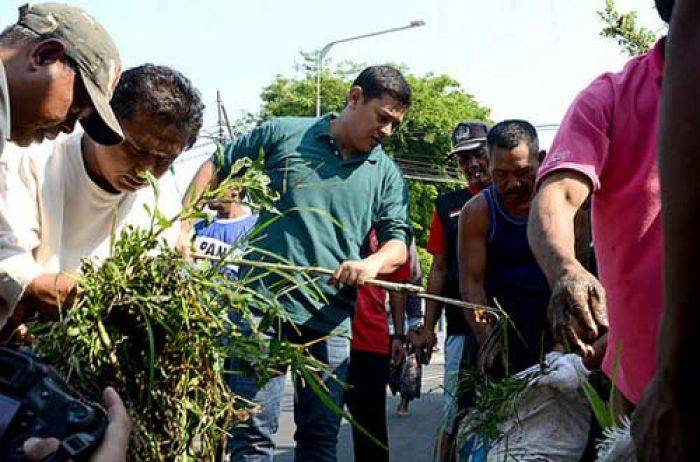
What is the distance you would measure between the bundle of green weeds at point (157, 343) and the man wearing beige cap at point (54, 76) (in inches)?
6.1

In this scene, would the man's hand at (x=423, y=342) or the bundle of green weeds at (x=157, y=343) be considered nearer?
the bundle of green weeds at (x=157, y=343)

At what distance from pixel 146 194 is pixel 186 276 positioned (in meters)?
1.11

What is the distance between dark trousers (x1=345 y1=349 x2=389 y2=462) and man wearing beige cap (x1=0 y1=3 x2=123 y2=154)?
317cm

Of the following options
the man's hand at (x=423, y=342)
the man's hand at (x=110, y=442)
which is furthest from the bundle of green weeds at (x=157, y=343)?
the man's hand at (x=423, y=342)

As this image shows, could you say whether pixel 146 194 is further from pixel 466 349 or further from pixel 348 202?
pixel 466 349

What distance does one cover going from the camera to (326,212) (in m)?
4.89

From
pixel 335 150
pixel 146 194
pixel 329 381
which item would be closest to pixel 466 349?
pixel 329 381

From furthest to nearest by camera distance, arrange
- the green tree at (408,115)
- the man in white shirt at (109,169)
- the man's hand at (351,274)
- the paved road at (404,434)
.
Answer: the green tree at (408,115) → the paved road at (404,434) → the man's hand at (351,274) → the man in white shirt at (109,169)

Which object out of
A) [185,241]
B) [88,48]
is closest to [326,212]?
[185,241]

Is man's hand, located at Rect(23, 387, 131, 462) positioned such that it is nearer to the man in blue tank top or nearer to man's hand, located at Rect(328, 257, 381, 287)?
man's hand, located at Rect(328, 257, 381, 287)

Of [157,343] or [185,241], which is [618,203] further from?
[157,343]

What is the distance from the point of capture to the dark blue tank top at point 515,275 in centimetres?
491

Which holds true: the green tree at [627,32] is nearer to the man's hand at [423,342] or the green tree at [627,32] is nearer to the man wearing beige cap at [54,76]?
the man's hand at [423,342]

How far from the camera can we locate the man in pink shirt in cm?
304
